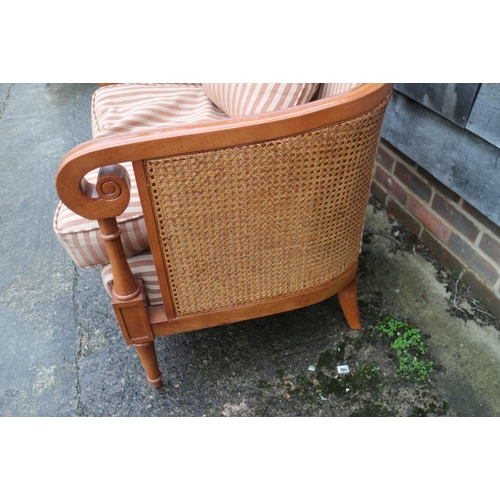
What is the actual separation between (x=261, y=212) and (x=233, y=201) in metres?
0.08

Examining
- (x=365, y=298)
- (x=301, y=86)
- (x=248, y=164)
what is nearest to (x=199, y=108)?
(x=301, y=86)

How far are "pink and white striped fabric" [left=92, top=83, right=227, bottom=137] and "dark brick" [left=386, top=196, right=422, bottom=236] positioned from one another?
0.92m

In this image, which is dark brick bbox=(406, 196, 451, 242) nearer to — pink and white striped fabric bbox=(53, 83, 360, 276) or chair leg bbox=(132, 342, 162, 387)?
pink and white striped fabric bbox=(53, 83, 360, 276)

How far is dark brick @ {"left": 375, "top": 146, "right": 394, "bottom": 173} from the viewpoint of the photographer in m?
2.09

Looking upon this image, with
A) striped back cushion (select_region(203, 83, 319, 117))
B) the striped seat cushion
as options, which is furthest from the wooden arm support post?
striped back cushion (select_region(203, 83, 319, 117))

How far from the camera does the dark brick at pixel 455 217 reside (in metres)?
1.72

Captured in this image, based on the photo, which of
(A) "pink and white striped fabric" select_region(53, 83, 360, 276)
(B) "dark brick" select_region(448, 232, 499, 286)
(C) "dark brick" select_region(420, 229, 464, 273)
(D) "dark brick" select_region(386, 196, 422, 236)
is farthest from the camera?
(D) "dark brick" select_region(386, 196, 422, 236)

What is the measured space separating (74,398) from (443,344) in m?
1.26

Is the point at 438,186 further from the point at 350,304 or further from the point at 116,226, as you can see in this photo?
the point at 116,226

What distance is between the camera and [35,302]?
1864 mm

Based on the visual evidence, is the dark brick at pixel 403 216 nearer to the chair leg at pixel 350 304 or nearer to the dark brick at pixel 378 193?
the dark brick at pixel 378 193

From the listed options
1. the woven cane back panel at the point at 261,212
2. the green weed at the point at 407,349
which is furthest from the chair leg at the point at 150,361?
the green weed at the point at 407,349

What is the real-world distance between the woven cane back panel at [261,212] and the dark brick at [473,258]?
0.60 metres

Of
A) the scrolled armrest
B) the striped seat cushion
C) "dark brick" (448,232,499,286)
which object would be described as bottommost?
"dark brick" (448,232,499,286)
